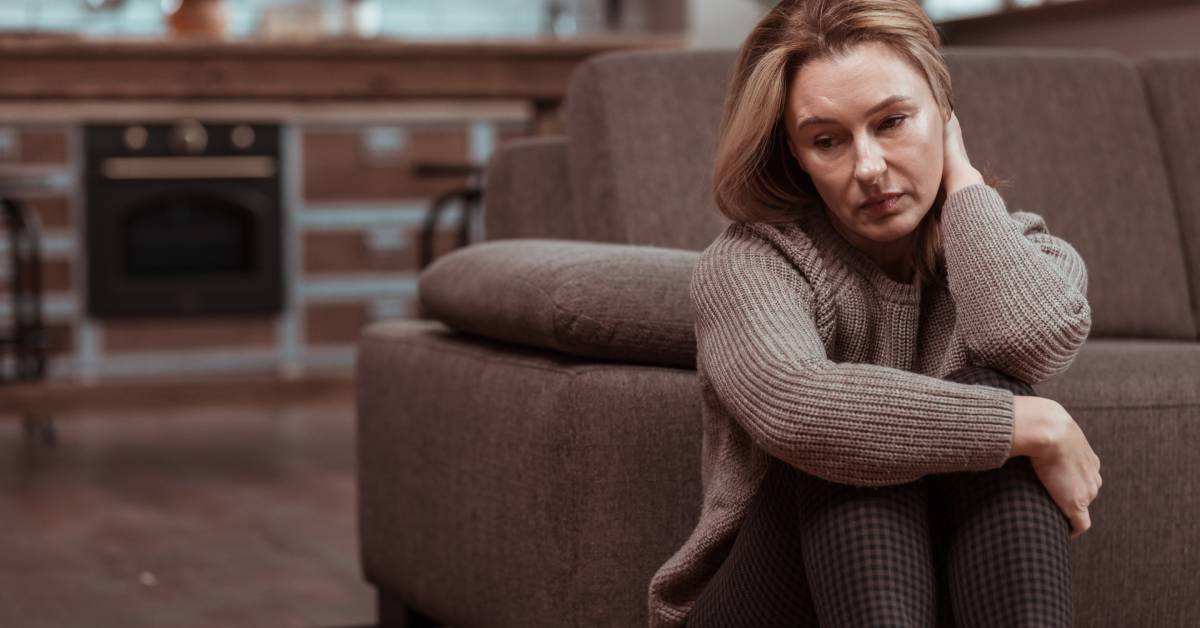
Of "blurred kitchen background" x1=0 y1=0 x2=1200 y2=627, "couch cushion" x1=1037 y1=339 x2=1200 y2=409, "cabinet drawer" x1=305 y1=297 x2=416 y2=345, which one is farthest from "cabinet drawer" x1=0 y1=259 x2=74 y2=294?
"couch cushion" x1=1037 y1=339 x2=1200 y2=409

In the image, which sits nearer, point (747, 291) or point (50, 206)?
point (747, 291)

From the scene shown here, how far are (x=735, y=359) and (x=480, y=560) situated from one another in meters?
0.67

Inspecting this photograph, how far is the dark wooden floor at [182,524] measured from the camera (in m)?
2.63

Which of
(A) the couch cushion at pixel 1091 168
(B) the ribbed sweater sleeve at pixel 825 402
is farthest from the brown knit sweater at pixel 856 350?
(A) the couch cushion at pixel 1091 168

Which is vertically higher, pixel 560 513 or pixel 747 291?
pixel 747 291

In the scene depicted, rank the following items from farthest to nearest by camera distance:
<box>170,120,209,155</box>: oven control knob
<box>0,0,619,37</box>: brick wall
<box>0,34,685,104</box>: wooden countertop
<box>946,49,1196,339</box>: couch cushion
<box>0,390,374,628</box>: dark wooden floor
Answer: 1. <box>0,0,619,37</box>: brick wall
2. <box>170,120,209,155</box>: oven control knob
3. <box>0,34,685,104</box>: wooden countertop
4. <box>0,390,374,628</box>: dark wooden floor
5. <box>946,49,1196,339</box>: couch cushion

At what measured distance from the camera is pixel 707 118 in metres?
2.35

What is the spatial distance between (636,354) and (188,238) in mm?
3867

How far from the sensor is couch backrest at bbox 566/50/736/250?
2.25m

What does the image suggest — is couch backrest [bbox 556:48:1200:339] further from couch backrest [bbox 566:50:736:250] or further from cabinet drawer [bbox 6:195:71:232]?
cabinet drawer [bbox 6:195:71:232]

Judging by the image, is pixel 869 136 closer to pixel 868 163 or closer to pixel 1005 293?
pixel 868 163

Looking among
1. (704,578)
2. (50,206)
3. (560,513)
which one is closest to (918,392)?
(704,578)

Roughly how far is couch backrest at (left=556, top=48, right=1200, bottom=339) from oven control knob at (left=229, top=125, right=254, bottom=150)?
3148mm

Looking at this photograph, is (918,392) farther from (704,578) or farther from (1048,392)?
(1048,392)
